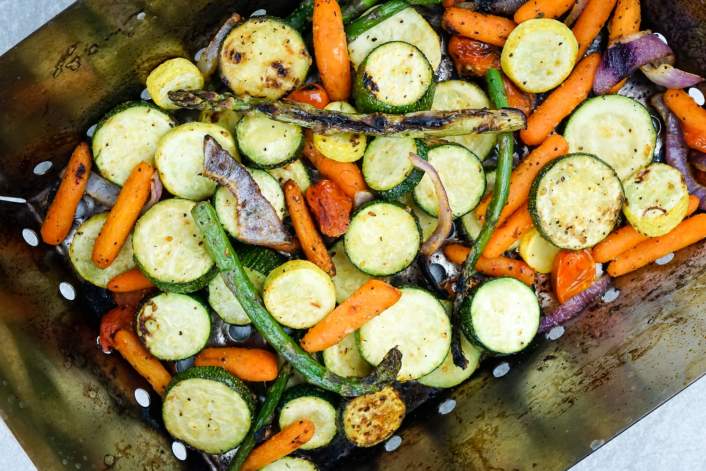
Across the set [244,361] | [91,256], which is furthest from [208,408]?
[91,256]

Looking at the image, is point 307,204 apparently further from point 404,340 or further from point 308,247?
point 404,340

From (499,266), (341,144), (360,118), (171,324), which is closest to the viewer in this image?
(360,118)

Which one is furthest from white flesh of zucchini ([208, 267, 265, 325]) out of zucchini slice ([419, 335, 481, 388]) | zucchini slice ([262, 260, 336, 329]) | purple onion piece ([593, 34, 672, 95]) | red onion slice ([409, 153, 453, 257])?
purple onion piece ([593, 34, 672, 95])

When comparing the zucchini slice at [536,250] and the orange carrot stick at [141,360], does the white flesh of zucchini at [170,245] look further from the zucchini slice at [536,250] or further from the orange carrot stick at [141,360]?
the zucchini slice at [536,250]

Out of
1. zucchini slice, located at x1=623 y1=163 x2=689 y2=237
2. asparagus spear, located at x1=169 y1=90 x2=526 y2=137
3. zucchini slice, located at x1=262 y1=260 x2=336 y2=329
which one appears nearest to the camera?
asparagus spear, located at x1=169 y1=90 x2=526 y2=137

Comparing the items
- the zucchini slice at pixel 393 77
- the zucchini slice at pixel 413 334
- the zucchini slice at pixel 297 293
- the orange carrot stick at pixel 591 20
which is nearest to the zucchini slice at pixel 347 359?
the zucchini slice at pixel 413 334

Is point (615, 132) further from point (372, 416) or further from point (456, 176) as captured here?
point (372, 416)

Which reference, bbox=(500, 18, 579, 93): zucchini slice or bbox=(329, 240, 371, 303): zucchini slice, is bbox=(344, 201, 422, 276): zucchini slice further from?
bbox=(500, 18, 579, 93): zucchini slice
